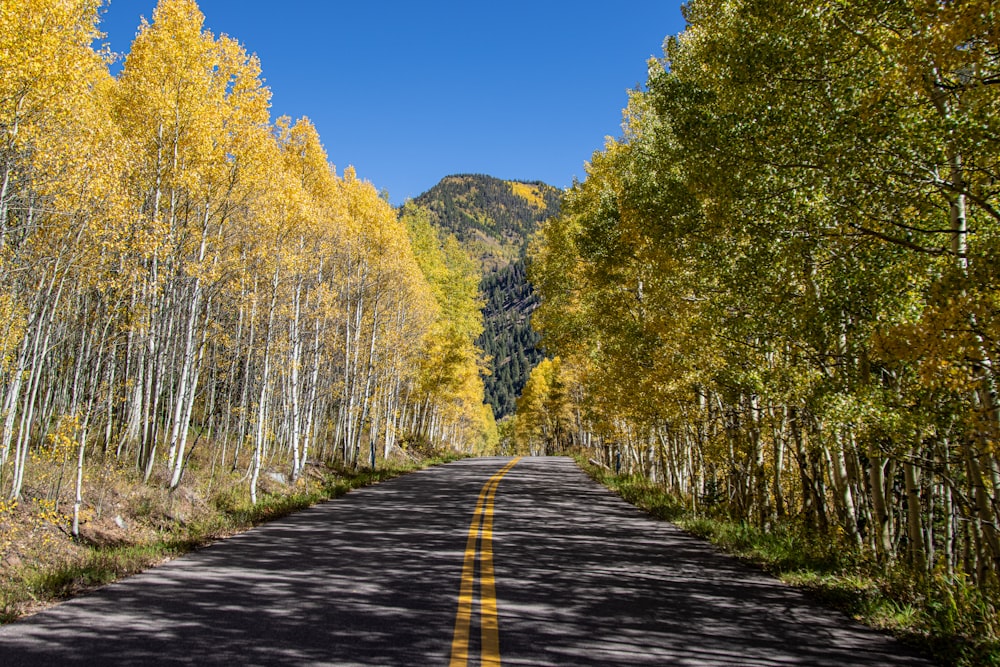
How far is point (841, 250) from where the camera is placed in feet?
25.2

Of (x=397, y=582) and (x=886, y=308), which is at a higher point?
(x=886, y=308)

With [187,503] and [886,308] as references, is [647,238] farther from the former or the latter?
[187,503]

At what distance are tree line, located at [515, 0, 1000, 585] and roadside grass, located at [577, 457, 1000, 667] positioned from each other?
2.59 feet

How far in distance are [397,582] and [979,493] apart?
6100 millimetres

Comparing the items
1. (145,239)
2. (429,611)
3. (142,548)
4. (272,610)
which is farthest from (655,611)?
(145,239)

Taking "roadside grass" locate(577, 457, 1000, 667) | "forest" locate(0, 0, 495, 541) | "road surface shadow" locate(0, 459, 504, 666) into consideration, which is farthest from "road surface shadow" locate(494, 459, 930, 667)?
"forest" locate(0, 0, 495, 541)

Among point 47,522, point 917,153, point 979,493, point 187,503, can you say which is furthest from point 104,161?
point 979,493

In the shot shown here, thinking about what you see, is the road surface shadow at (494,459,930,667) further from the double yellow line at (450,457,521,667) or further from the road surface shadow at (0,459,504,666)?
the road surface shadow at (0,459,504,666)

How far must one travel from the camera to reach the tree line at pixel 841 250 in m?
5.32

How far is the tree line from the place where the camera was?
532 centimetres

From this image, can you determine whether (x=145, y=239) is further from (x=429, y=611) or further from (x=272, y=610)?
(x=429, y=611)

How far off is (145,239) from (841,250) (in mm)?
10906

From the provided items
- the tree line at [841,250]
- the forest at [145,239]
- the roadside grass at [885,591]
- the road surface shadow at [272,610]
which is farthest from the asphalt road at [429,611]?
the forest at [145,239]

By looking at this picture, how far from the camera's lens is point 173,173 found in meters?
12.2
